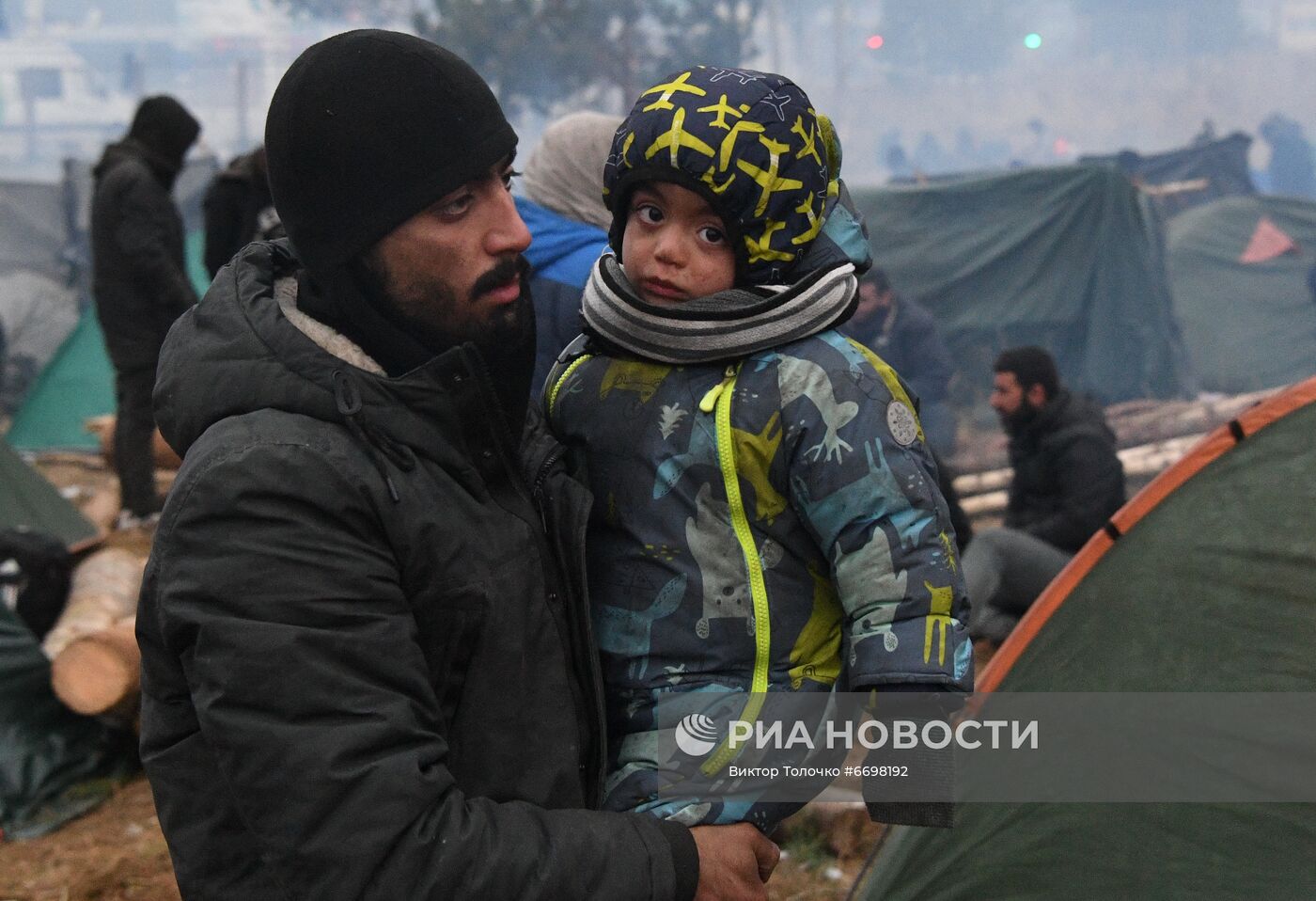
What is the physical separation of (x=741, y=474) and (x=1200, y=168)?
15.3 m

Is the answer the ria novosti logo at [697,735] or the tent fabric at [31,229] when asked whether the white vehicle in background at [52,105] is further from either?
the ria novosti logo at [697,735]

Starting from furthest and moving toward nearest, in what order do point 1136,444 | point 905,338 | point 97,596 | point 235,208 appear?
point 1136,444, point 905,338, point 235,208, point 97,596

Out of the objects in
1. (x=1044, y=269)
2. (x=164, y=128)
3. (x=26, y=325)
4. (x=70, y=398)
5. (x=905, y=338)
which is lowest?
(x=70, y=398)

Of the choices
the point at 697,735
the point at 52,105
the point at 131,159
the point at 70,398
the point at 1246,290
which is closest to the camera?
the point at 697,735

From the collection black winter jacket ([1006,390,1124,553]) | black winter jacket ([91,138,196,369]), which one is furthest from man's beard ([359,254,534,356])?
black winter jacket ([91,138,196,369])

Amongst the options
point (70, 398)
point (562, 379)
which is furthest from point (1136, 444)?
point (562, 379)

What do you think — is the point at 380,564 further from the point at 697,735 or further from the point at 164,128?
the point at 164,128

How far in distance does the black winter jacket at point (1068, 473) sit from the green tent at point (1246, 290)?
19.7 feet

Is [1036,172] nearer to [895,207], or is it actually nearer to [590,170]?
[895,207]

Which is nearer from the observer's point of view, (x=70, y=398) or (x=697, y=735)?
(x=697, y=735)

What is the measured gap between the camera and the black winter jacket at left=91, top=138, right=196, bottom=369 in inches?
263

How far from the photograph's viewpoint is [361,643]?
1458 millimetres

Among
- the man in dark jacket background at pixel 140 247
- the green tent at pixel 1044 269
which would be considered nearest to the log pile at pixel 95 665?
the man in dark jacket background at pixel 140 247

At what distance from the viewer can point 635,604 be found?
1814mm
